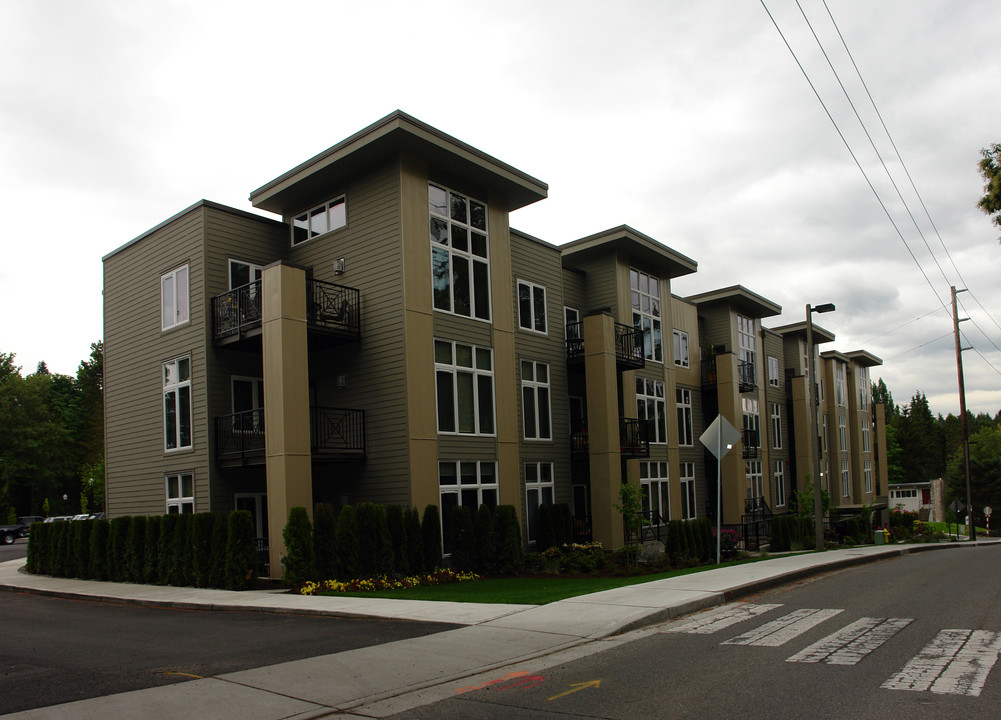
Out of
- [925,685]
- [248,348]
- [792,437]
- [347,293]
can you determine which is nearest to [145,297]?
[248,348]

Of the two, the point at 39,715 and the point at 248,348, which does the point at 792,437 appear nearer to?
the point at 248,348

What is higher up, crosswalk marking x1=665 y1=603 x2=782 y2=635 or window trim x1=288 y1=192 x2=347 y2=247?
window trim x1=288 y1=192 x2=347 y2=247

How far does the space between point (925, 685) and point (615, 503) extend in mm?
17972

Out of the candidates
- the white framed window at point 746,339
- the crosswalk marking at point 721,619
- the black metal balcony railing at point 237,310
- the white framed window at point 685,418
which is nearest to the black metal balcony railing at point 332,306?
the black metal balcony railing at point 237,310

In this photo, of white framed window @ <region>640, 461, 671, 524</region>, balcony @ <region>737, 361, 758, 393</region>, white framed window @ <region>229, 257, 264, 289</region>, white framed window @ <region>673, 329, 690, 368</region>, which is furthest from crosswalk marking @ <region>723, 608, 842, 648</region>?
balcony @ <region>737, 361, 758, 393</region>

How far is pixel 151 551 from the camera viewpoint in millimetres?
18703

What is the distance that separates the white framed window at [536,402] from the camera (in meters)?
23.9

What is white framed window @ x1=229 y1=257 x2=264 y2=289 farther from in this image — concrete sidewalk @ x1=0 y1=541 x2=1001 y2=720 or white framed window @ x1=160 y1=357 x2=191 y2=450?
concrete sidewalk @ x1=0 y1=541 x2=1001 y2=720

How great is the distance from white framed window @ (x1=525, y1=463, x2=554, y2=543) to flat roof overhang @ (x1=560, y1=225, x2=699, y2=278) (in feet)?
26.6

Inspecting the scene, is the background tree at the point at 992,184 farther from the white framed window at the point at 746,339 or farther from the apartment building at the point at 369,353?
the white framed window at the point at 746,339

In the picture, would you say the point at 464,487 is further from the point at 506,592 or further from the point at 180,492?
the point at 180,492

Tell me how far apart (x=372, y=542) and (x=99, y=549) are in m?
8.31

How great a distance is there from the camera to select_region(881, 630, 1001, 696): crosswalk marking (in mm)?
6523

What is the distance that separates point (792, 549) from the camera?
27.2 m
